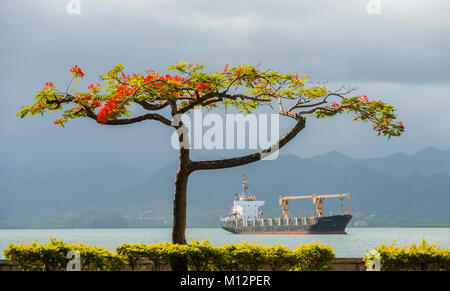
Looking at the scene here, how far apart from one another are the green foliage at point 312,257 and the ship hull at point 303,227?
95.6 m

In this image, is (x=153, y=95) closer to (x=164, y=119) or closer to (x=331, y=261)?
(x=164, y=119)

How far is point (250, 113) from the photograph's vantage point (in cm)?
1593

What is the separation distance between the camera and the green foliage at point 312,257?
1172 cm

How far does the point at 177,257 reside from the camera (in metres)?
11.6

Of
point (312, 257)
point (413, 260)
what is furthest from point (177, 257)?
point (413, 260)

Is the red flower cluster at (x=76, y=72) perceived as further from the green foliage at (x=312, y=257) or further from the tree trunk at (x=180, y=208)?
the green foliage at (x=312, y=257)

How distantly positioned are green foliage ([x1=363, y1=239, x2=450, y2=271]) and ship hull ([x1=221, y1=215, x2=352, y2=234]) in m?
95.3

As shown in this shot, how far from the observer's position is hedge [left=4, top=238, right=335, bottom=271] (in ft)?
37.2

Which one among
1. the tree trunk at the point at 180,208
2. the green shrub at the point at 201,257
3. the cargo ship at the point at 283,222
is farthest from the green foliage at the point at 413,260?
the cargo ship at the point at 283,222

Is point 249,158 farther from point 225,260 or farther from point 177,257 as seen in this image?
point 177,257

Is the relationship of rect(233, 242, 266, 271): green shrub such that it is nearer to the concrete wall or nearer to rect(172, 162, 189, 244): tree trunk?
the concrete wall

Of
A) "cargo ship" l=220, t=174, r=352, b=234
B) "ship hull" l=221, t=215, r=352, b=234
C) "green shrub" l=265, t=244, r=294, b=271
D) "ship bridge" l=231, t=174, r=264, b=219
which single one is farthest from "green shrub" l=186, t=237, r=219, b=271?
"ship bridge" l=231, t=174, r=264, b=219
